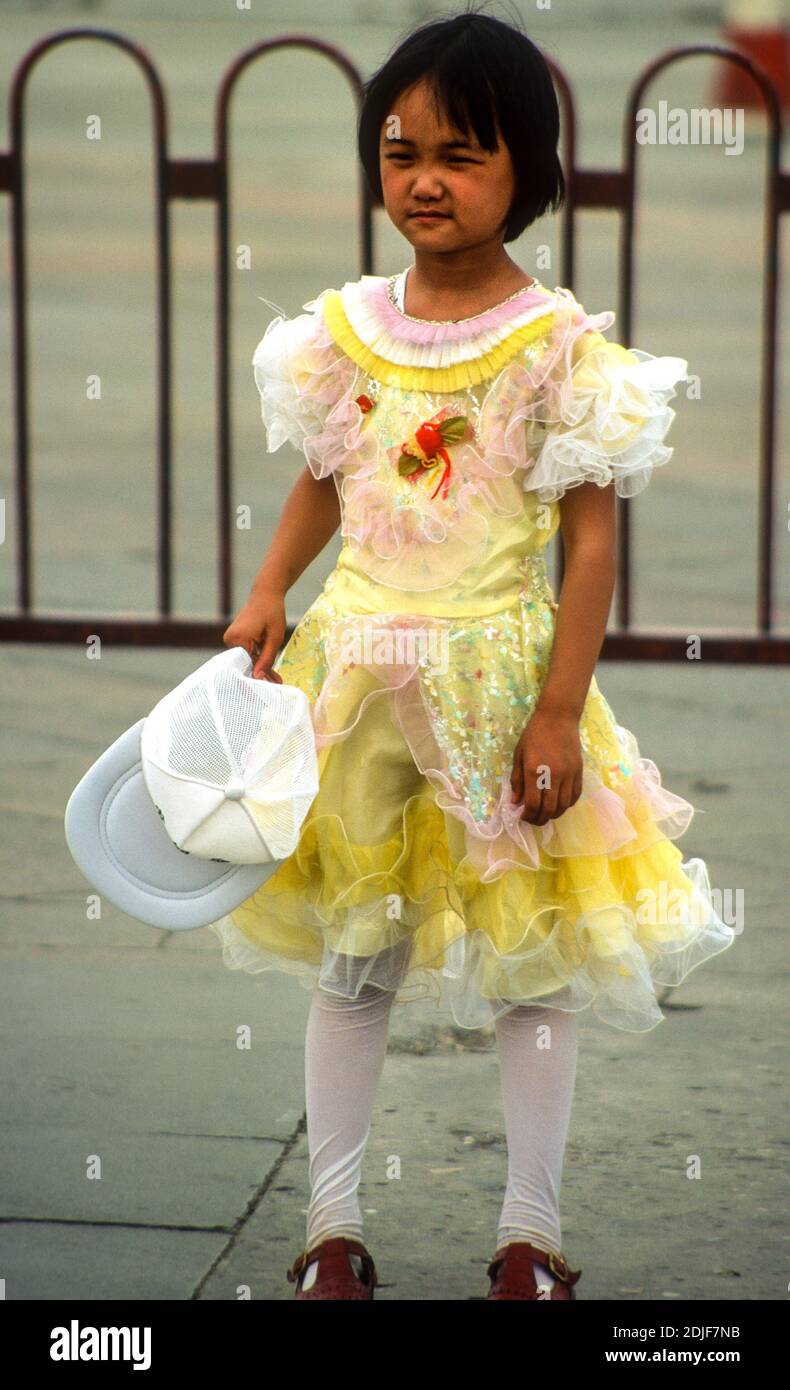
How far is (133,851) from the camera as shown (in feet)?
8.62

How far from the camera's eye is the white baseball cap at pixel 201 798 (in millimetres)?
2520

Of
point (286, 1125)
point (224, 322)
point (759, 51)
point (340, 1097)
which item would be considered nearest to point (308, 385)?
point (340, 1097)

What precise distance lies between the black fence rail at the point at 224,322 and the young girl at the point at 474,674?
107 inches

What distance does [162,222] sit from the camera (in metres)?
5.61

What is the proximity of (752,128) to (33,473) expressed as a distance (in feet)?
45.9

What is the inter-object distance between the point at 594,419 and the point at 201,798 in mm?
668

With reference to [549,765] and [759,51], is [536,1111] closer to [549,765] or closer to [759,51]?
[549,765]

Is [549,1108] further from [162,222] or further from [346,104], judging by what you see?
[346,104]

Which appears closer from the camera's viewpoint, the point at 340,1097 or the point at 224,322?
the point at 340,1097

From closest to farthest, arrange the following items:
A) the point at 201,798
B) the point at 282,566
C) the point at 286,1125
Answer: the point at 201,798 < the point at 282,566 < the point at 286,1125

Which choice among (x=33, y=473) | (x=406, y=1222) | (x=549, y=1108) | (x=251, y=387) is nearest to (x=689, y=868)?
(x=549, y=1108)

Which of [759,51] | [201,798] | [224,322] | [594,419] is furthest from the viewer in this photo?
[759,51]
